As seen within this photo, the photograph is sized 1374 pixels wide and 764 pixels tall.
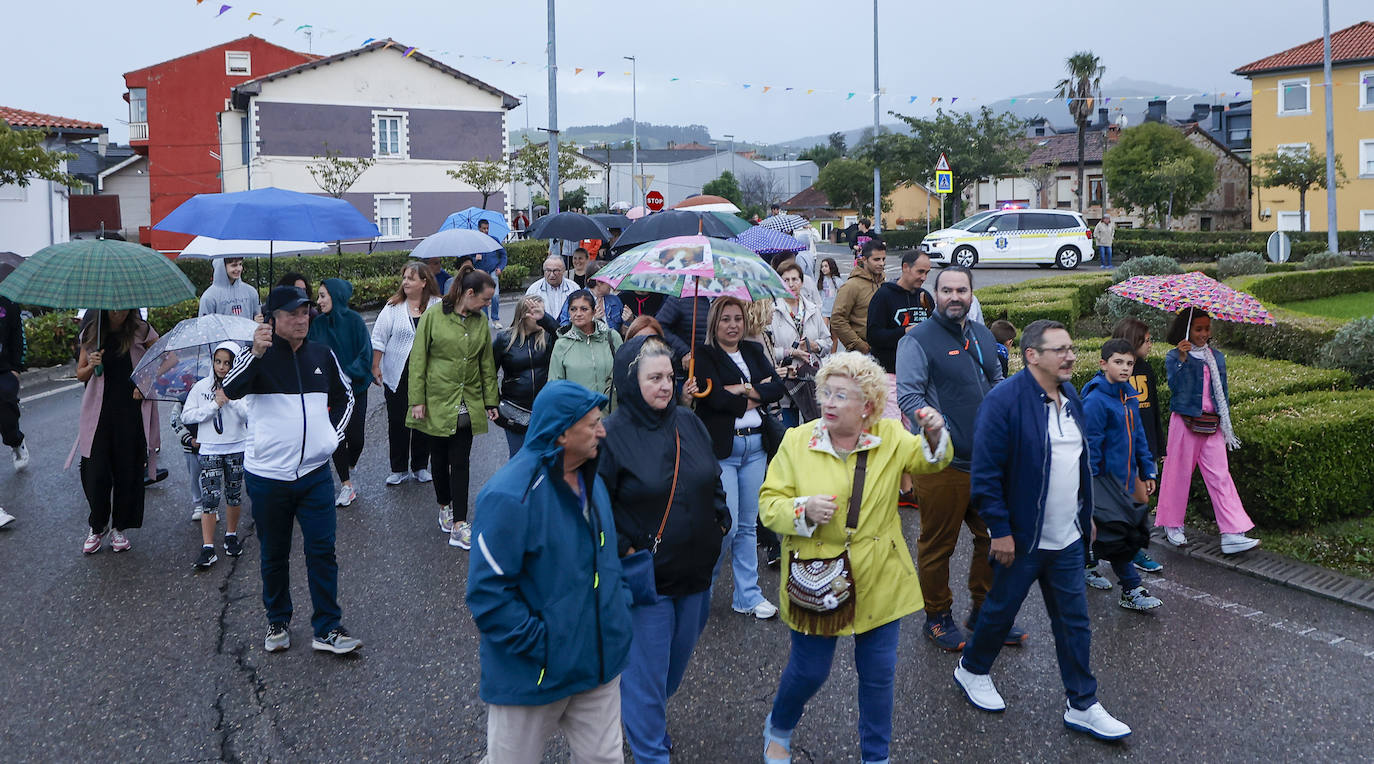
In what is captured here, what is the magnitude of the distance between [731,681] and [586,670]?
1935 mm

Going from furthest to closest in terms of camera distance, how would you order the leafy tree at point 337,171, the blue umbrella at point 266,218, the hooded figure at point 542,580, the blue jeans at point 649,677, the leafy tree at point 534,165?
the leafy tree at point 534,165 → the leafy tree at point 337,171 → the blue umbrella at point 266,218 → the blue jeans at point 649,677 → the hooded figure at point 542,580

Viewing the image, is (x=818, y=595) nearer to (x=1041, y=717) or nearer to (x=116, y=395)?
(x=1041, y=717)

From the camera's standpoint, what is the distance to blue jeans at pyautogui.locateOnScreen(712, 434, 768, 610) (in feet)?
19.0

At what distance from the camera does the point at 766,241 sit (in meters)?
9.66

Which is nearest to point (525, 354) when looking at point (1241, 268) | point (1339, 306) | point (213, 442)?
point (213, 442)

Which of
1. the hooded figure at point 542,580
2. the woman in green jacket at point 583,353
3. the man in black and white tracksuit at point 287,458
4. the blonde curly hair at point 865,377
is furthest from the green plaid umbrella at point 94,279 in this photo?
the blonde curly hair at point 865,377

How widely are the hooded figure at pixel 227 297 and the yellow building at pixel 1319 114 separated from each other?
1731 inches

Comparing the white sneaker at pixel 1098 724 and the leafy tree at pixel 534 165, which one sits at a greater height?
the leafy tree at pixel 534 165

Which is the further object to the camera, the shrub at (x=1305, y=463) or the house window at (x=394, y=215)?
the house window at (x=394, y=215)

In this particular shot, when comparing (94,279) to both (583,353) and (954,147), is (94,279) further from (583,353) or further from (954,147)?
(954,147)

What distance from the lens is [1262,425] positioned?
24.1ft

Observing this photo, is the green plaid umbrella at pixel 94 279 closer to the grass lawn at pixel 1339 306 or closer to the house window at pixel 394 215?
the grass lawn at pixel 1339 306

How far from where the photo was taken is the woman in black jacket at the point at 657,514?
3969mm

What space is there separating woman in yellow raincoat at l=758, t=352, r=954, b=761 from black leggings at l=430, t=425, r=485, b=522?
11.5 ft
